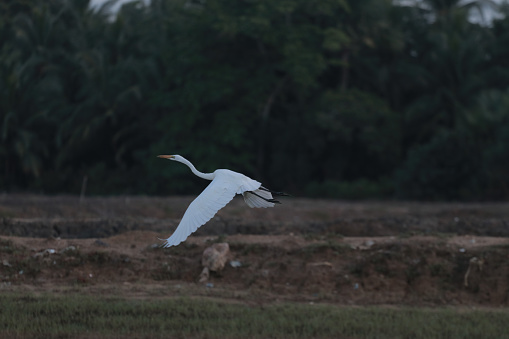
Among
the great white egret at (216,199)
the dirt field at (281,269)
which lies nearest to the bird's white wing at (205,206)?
the great white egret at (216,199)

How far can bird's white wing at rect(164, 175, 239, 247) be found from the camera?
23.5 feet

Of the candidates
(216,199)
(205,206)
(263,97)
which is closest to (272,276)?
(216,199)

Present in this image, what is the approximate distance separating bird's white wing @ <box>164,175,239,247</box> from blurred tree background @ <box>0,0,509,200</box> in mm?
18480

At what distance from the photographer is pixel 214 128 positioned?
28.4 meters

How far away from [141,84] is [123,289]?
21.3 metres

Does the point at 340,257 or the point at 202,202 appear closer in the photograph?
the point at 202,202

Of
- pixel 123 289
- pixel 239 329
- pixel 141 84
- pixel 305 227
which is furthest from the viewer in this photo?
pixel 141 84

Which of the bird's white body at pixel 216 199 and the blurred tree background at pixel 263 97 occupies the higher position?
the blurred tree background at pixel 263 97

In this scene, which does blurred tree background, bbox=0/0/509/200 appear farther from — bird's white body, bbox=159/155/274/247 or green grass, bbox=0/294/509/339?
bird's white body, bbox=159/155/274/247

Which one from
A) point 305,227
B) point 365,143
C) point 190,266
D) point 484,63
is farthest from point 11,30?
point 190,266

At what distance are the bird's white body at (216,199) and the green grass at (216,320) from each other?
4.91 ft

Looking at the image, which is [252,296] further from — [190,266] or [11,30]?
[11,30]

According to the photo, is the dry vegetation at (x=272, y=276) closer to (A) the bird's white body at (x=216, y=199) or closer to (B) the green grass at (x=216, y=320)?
(B) the green grass at (x=216, y=320)

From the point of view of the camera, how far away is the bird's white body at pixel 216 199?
7.25m
